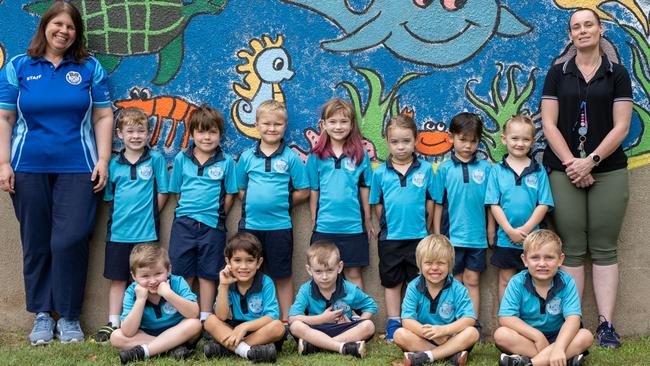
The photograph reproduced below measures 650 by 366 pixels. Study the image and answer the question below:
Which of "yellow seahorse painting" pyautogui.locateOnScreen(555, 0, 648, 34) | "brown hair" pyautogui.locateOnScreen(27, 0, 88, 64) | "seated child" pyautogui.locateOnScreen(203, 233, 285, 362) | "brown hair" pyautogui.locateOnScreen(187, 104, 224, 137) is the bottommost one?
"seated child" pyautogui.locateOnScreen(203, 233, 285, 362)

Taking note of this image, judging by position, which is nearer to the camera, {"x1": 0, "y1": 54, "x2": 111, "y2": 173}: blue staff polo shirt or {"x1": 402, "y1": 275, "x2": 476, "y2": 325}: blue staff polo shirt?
{"x1": 402, "y1": 275, "x2": 476, "y2": 325}: blue staff polo shirt

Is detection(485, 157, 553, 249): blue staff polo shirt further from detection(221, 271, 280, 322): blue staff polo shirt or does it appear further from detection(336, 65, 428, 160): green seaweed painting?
detection(221, 271, 280, 322): blue staff polo shirt

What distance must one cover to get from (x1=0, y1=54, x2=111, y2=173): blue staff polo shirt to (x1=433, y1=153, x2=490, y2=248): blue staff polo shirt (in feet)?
8.38

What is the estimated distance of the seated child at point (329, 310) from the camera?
5.87 m

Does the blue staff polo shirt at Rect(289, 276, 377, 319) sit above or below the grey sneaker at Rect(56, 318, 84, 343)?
above

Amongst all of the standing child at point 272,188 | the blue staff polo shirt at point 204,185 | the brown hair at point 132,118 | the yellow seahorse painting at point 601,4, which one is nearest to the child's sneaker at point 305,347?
the standing child at point 272,188

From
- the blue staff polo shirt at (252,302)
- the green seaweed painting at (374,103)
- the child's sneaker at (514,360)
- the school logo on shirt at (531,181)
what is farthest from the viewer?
the green seaweed painting at (374,103)

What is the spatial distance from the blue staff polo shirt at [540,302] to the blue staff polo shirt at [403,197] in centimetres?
86

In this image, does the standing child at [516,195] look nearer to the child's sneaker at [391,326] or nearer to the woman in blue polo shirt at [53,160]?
the child's sneaker at [391,326]

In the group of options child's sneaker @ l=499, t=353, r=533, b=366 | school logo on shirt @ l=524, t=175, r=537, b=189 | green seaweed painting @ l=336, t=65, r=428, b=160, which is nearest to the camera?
child's sneaker @ l=499, t=353, r=533, b=366

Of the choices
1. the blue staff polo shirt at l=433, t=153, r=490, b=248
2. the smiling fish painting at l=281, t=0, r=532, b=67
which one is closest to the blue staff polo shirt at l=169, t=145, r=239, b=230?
the smiling fish painting at l=281, t=0, r=532, b=67

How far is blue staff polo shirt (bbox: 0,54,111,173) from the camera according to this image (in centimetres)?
634

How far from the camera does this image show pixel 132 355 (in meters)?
5.68

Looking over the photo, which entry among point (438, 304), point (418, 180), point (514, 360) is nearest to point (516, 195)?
point (418, 180)
